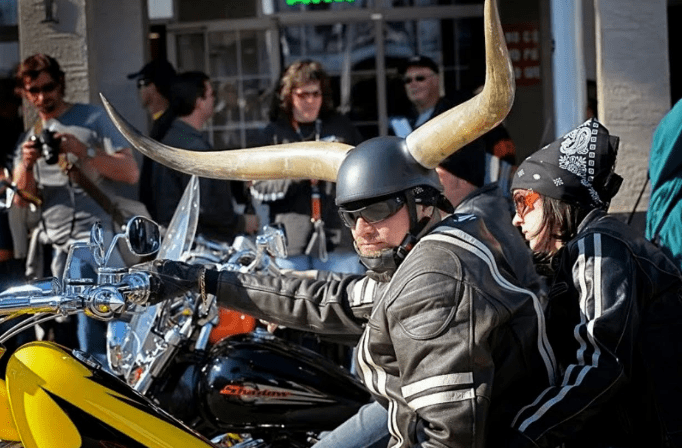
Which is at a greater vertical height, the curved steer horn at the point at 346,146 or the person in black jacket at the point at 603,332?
the curved steer horn at the point at 346,146

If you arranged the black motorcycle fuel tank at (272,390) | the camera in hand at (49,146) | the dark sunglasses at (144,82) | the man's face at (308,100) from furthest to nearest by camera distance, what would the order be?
1. the dark sunglasses at (144,82)
2. the man's face at (308,100)
3. the camera in hand at (49,146)
4. the black motorcycle fuel tank at (272,390)

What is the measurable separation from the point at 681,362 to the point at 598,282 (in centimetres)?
32

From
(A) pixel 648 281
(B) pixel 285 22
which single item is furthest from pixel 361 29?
(A) pixel 648 281

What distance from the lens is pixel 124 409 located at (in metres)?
2.79

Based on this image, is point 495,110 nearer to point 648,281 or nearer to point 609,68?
point 648,281

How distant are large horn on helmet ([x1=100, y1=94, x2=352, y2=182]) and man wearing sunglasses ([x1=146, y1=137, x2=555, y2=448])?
0.70ft

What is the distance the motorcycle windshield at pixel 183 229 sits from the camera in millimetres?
4109

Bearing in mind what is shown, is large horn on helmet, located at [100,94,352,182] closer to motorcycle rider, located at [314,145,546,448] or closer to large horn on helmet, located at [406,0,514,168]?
large horn on helmet, located at [406,0,514,168]

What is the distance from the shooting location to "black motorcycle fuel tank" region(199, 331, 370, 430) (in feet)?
13.0

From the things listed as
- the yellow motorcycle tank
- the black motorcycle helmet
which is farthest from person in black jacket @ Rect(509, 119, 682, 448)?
the yellow motorcycle tank

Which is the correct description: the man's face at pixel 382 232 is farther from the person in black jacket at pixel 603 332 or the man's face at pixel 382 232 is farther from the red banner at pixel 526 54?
the red banner at pixel 526 54

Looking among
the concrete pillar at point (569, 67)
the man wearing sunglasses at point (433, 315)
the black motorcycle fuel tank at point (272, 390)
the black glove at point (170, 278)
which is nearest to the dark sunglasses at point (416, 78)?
the concrete pillar at point (569, 67)

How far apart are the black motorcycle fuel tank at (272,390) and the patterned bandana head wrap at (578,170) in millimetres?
1018

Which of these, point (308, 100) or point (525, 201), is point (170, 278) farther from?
point (308, 100)
